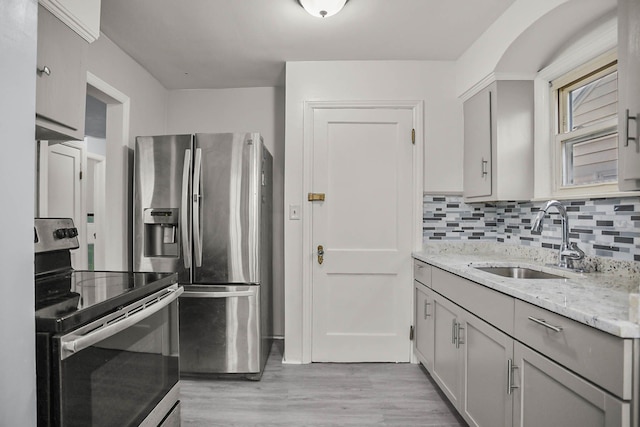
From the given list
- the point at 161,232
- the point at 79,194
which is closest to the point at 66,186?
the point at 79,194

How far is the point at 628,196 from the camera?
1.67 m

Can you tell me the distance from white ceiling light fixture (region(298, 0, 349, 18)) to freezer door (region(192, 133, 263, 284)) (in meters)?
0.88

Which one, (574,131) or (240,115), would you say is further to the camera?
(240,115)

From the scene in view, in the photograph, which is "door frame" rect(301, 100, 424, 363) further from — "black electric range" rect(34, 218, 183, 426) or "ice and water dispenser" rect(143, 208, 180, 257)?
"black electric range" rect(34, 218, 183, 426)

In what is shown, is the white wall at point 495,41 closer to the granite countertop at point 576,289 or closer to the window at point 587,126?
the window at point 587,126

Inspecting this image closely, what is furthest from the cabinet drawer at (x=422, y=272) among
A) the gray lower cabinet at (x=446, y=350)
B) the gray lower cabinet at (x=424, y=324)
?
the gray lower cabinet at (x=446, y=350)

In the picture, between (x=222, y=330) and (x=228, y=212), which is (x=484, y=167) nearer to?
(x=228, y=212)

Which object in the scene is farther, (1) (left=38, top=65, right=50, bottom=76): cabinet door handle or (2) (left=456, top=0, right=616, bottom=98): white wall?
(2) (left=456, top=0, right=616, bottom=98): white wall

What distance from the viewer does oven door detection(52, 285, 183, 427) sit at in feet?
3.02

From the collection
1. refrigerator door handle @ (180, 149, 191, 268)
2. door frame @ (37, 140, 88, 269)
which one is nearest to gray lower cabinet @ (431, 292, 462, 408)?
refrigerator door handle @ (180, 149, 191, 268)

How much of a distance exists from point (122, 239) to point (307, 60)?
1943 mm

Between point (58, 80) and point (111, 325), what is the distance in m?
1.05

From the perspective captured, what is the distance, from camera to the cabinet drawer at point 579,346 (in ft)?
3.08

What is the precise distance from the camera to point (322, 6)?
1982 mm
